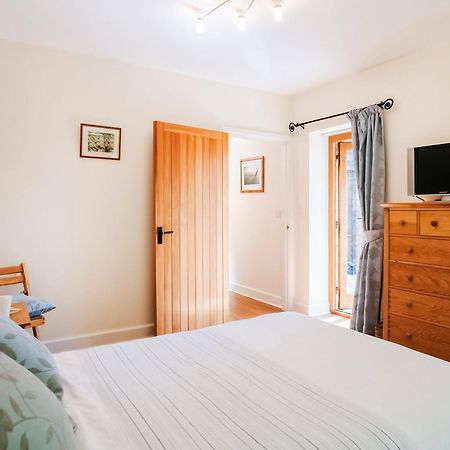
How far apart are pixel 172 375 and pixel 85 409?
0.34 m

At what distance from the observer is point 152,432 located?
3.27 ft

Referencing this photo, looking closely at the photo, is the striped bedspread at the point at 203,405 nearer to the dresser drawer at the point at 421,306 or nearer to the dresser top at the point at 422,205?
the dresser drawer at the point at 421,306

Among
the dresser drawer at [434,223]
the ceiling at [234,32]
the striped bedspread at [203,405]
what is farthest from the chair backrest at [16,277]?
the dresser drawer at [434,223]

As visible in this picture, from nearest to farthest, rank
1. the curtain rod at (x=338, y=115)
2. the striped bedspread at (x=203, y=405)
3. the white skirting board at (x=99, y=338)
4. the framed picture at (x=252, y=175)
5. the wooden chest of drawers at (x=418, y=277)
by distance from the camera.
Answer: the striped bedspread at (x=203, y=405) < the wooden chest of drawers at (x=418, y=277) < the white skirting board at (x=99, y=338) < the curtain rod at (x=338, y=115) < the framed picture at (x=252, y=175)

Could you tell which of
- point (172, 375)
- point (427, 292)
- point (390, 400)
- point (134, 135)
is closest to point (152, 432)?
point (172, 375)

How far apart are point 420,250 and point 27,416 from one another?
2.64m

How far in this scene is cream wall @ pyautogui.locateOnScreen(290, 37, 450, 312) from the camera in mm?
2992

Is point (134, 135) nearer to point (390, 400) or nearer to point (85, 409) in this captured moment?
point (85, 409)

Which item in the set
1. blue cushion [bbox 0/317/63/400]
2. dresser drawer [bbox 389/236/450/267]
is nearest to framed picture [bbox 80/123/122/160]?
blue cushion [bbox 0/317/63/400]

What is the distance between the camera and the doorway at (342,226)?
4.11 m

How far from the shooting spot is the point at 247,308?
4.55 m

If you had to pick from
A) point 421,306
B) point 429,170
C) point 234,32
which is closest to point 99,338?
point 421,306

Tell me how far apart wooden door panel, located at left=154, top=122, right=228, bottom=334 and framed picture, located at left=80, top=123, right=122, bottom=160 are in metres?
0.36

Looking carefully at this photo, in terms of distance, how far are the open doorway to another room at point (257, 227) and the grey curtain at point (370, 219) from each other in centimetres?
111
